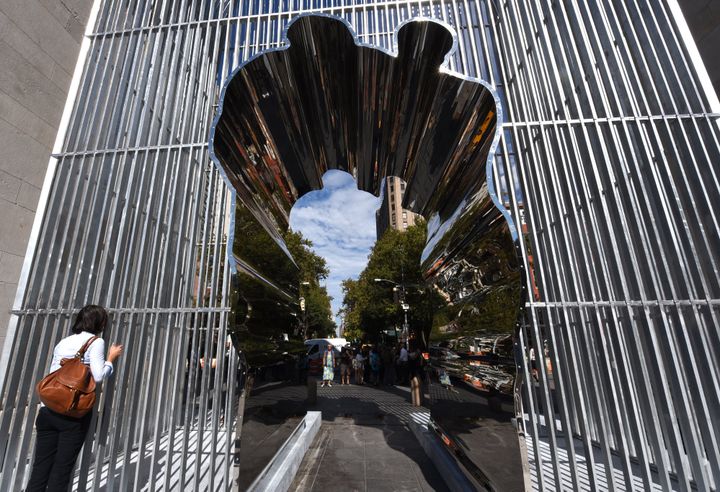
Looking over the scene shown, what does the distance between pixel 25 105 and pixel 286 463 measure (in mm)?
4985

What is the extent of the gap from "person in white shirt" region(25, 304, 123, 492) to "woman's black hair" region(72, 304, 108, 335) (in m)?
0.10

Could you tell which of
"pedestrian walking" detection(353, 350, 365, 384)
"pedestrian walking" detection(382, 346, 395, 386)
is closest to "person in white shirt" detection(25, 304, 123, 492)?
"pedestrian walking" detection(353, 350, 365, 384)

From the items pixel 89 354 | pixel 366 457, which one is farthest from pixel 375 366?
pixel 89 354

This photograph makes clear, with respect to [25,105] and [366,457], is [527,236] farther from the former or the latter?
[25,105]

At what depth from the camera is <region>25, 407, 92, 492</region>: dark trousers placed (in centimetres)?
256

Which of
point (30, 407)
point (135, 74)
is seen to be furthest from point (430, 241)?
point (30, 407)

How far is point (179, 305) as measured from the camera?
3270 mm

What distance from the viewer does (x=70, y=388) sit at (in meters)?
2.50

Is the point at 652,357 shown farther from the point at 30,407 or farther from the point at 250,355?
the point at 30,407

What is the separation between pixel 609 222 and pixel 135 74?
17.3 ft

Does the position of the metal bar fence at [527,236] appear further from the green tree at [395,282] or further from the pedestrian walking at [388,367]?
the green tree at [395,282]

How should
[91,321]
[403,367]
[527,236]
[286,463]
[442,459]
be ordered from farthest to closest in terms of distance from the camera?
[403,367], [442,459], [286,463], [527,236], [91,321]

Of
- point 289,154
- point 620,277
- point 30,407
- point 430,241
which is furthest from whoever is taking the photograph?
point 430,241

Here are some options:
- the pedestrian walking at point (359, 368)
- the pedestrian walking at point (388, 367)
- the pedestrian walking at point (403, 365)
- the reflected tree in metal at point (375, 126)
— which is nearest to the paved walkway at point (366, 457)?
the reflected tree in metal at point (375, 126)
